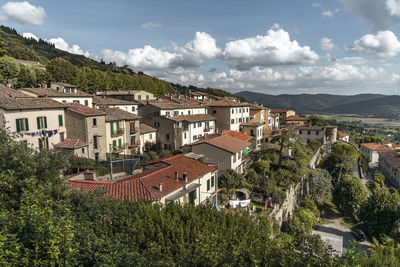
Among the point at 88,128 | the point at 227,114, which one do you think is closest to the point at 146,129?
the point at 88,128

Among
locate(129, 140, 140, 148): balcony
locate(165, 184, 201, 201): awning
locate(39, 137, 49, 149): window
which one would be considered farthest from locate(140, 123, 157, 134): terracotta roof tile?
locate(165, 184, 201, 201): awning

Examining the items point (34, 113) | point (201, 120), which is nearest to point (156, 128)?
point (201, 120)

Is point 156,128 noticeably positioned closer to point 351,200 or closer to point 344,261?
point 351,200

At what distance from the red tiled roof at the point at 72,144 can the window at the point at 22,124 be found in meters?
3.92

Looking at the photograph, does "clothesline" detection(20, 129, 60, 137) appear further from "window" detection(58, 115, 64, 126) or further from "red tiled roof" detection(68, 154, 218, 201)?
"red tiled roof" detection(68, 154, 218, 201)

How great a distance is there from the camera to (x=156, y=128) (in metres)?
47.4

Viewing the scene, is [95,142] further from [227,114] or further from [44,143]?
[227,114]

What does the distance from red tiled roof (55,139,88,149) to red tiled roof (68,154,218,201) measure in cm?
1176

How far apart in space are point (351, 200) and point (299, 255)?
3891cm

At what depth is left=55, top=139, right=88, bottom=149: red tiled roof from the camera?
30842 millimetres

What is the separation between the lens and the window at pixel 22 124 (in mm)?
27648

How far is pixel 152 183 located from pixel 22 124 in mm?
18831

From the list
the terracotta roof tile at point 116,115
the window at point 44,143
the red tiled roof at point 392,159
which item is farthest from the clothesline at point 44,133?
the red tiled roof at point 392,159

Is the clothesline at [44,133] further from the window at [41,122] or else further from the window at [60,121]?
the window at [60,121]
